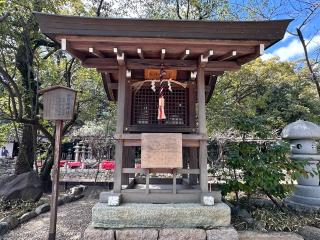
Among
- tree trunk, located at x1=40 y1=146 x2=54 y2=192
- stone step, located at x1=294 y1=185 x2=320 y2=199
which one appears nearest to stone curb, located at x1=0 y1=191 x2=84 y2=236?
tree trunk, located at x1=40 y1=146 x2=54 y2=192

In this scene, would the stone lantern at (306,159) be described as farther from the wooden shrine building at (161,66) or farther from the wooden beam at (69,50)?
the wooden beam at (69,50)

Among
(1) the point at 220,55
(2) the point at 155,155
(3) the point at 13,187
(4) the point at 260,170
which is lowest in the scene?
(3) the point at 13,187

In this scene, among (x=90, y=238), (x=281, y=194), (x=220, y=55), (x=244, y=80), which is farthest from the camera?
(x=244, y=80)

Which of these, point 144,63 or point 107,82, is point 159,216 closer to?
point 144,63

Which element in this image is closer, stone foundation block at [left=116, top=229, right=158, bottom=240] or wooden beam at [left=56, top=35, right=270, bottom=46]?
stone foundation block at [left=116, top=229, right=158, bottom=240]

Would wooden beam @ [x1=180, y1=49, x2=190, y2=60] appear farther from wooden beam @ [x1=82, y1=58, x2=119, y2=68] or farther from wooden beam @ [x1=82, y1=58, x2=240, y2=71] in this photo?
wooden beam @ [x1=82, y1=58, x2=119, y2=68]

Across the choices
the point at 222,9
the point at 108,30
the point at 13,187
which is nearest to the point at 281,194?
the point at 108,30

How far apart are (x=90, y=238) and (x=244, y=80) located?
9992mm

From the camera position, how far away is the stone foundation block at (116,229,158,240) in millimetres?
3896

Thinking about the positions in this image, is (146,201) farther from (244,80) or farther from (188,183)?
(244,80)

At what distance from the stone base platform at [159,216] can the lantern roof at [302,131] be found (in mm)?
2867

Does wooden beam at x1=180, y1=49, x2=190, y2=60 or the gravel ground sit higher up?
wooden beam at x1=180, y1=49, x2=190, y2=60

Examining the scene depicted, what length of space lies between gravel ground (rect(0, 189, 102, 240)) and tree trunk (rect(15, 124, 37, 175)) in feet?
9.47

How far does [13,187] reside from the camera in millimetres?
6605
